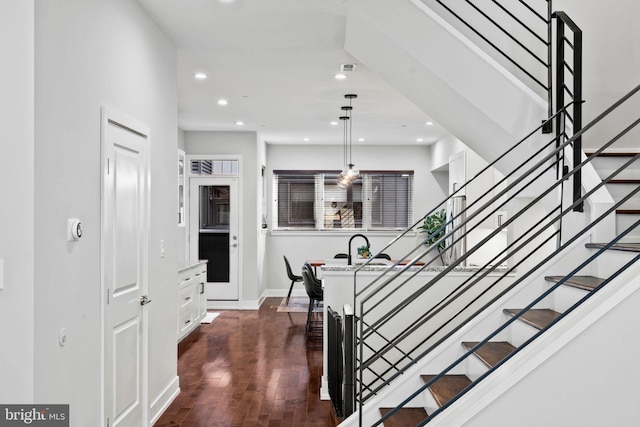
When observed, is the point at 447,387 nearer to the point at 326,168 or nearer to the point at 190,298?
the point at 190,298

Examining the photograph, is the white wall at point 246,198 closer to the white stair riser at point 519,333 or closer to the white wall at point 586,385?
the white stair riser at point 519,333

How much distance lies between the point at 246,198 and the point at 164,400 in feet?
16.2

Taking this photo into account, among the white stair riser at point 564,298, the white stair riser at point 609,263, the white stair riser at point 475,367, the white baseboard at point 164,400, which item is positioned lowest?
the white baseboard at point 164,400

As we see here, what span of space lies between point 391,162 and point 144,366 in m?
7.48

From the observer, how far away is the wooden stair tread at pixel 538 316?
247 centimetres

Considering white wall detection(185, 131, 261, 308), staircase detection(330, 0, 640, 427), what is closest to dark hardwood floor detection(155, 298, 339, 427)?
staircase detection(330, 0, 640, 427)

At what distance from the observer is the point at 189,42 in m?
4.34

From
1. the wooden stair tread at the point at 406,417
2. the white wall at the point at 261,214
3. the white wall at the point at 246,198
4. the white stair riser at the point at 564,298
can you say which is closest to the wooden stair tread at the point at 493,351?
the white stair riser at the point at 564,298

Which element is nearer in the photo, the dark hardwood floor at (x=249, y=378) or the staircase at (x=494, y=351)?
the staircase at (x=494, y=351)

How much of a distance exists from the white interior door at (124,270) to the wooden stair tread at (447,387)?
179 centimetres

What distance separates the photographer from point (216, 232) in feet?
29.0

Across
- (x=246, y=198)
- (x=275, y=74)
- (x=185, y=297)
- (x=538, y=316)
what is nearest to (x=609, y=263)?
(x=538, y=316)

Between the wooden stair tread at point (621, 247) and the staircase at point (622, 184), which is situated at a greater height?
the staircase at point (622, 184)

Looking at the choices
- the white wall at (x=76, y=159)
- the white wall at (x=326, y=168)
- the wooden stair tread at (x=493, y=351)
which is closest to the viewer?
the white wall at (x=76, y=159)
